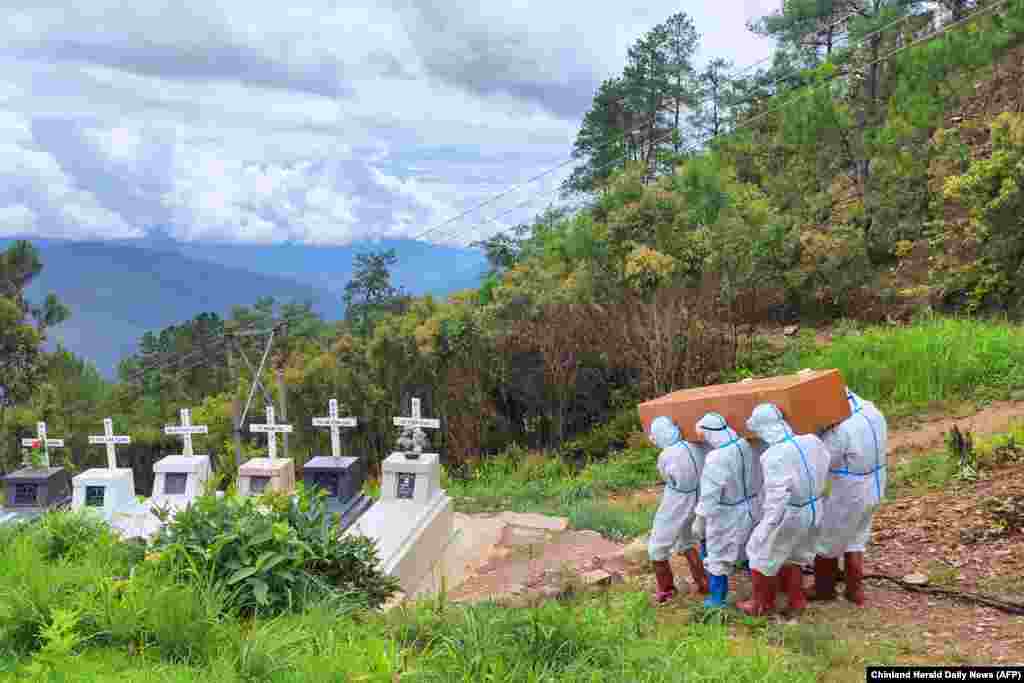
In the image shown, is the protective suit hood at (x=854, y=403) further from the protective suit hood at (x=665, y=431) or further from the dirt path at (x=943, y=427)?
the dirt path at (x=943, y=427)

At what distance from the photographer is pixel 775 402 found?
17.1ft

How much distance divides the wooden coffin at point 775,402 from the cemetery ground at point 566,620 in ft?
4.00

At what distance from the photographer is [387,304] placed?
30141 millimetres

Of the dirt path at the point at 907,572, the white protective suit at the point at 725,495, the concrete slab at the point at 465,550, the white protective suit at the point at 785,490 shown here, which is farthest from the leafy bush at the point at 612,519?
the white protective suit at the point at 785,490

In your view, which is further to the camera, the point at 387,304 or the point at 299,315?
the point at 299,315

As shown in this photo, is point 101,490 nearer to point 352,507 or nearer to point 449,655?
point 352,507

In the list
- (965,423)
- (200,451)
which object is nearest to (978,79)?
(965,423)

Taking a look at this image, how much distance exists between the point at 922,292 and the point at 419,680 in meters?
13.8

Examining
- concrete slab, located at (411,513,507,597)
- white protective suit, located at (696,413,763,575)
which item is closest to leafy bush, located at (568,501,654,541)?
concrete slab, located at (411,513,507,597)

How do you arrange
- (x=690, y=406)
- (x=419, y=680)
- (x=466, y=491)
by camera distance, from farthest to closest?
(x=466, y=491) → (x=690, y=406) → (x=419, y=680)

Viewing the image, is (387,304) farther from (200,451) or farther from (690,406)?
(690,406)

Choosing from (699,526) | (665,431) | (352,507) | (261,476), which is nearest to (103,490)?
(261,476)

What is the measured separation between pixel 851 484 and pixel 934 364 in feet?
23.2

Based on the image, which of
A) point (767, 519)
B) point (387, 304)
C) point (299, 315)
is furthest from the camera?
point (299, 315)
